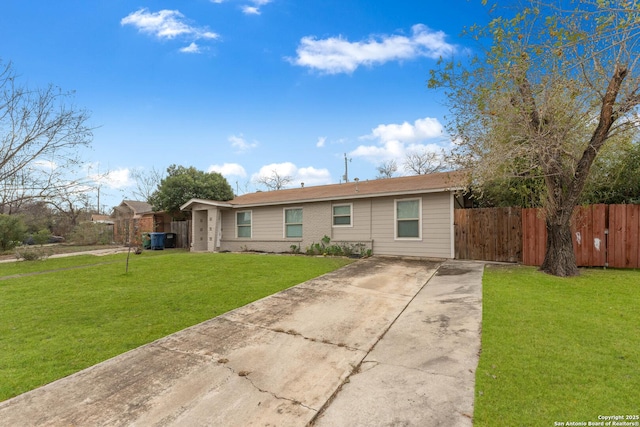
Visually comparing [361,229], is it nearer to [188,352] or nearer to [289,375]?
[188,352]

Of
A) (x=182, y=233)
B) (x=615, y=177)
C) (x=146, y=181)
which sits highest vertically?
(x=146, y=181)

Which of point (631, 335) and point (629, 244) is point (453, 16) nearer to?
point (629, 244)

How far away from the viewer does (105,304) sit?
19.1 feet

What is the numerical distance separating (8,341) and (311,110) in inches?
541

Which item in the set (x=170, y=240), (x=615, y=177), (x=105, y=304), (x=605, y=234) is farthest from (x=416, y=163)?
(x=105, y=304)

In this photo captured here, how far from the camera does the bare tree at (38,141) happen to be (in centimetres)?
942

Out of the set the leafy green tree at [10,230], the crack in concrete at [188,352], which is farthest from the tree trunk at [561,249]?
the leafy green tree at [10,230]

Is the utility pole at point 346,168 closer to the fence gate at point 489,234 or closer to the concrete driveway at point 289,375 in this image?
the fence gate at point 489,234

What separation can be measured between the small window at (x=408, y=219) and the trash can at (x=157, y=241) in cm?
1405

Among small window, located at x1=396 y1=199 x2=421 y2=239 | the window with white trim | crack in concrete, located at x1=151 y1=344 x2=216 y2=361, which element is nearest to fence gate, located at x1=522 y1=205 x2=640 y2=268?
small window, located at x1=396 y1=199 x2=421 y2=239

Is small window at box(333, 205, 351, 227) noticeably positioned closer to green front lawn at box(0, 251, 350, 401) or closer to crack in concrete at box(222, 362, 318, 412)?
green front lawn at box(0, 251, 350, 401)

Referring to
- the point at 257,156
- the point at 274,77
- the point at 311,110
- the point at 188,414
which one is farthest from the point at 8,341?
the point at 257,156

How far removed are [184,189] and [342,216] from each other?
1320 cm

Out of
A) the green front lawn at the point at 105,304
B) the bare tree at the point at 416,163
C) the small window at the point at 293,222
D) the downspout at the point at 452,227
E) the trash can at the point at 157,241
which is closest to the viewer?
the green front lawn at the point at 105,304
